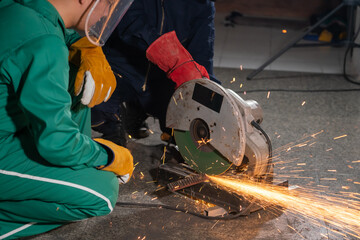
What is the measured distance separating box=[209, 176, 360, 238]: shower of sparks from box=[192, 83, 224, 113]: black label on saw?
53 cm

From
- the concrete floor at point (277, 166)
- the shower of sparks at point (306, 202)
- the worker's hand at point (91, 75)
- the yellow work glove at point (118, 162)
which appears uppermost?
the worker's hand at point (91, 75)

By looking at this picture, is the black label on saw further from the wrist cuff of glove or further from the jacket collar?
the jacket collar

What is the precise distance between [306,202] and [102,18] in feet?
5.48

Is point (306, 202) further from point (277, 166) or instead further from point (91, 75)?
point (91, 75)

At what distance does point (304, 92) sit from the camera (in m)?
4.73

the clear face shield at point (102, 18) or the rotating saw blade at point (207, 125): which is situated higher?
the clear face shield at point (102, 18)

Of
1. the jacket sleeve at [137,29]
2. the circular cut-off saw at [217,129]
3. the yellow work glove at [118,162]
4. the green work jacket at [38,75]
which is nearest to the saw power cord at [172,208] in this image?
the circular cut-off saw at [217,129]

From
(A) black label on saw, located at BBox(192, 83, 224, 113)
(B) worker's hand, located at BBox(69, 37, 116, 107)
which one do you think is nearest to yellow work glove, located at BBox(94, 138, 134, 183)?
(B) worker's hand, located at BBox(69, 37, 116, 107)

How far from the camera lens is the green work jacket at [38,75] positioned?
185 cm

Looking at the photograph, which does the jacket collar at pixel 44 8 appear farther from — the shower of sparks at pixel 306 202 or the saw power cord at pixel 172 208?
the shower of sparks at pixel 306 202

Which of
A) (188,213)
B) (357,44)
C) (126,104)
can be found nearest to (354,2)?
(357,44)

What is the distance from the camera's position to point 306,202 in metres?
2.88

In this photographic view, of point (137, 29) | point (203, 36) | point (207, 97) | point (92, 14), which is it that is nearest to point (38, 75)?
point (92, 14)

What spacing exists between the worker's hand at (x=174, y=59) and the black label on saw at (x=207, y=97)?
0.12 meters
